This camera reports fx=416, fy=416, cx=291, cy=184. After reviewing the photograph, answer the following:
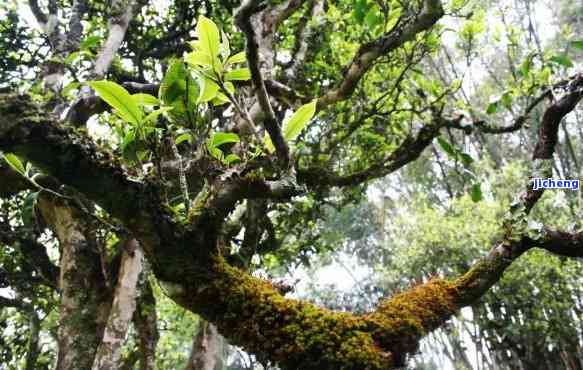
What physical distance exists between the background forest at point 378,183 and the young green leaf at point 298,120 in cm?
34

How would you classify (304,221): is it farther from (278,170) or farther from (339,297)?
(339,297)

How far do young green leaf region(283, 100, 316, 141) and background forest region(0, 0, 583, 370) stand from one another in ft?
1.10

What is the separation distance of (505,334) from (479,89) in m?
7.06

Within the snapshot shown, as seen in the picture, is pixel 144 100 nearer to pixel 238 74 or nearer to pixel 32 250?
pixel 238 74

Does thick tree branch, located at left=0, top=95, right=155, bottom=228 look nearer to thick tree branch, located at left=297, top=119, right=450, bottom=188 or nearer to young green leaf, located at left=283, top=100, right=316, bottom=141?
young green leaf, located at left=283, top=100, right=316, bottom=141

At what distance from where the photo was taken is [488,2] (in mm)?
10266

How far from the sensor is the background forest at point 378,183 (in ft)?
10.00

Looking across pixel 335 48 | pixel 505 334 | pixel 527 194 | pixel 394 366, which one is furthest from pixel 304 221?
pixel 505 334

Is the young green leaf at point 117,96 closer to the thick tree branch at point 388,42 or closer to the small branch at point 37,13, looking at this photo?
the thick tree branch at point 388,42

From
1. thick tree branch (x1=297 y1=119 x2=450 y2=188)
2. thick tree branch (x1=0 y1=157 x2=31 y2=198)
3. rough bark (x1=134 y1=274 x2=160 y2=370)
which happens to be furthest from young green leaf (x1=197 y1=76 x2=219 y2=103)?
rough bark (x1=134 y1=274 x2=160 y2=370)

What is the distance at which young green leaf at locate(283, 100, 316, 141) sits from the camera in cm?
134

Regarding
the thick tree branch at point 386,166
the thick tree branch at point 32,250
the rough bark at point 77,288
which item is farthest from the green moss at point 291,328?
the thick tree branch at point 32,250

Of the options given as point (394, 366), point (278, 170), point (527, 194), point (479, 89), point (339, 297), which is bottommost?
point (394, 366)

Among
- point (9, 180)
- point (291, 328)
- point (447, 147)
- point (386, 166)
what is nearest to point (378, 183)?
point (386, 166)
